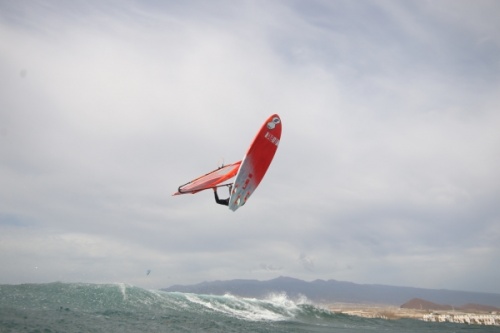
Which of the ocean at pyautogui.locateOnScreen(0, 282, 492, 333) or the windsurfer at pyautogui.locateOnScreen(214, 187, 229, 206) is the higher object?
the windsurfer at pyautogui.locateOnScreen(214, 187, 229, 206)

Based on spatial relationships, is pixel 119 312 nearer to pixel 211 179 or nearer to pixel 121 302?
pixel 121 302

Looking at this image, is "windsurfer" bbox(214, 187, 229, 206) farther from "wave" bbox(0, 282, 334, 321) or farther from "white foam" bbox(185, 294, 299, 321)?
"white foam" bbox(185, 294, 299, 321)

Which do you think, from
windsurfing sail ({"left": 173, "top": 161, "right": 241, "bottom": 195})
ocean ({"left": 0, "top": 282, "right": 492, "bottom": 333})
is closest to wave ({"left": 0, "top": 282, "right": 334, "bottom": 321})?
ocean ({"left": 0, "top": 282, "right": 492, "bottom": 333})

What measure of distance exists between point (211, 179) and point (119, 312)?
32.8 feet

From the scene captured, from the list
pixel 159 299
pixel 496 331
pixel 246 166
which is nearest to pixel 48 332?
pixel 246 166

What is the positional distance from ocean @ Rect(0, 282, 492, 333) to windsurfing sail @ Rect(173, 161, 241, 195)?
651cm

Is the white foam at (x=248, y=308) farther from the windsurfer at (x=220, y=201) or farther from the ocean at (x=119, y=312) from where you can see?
the windsurfer at (x=220, y=201)

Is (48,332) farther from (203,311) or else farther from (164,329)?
(203,311)

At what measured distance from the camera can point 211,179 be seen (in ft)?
49.8

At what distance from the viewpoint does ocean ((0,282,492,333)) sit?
15.6 meters

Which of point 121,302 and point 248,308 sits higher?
point 121,302

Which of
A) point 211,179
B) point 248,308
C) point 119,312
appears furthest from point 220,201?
point 248,308

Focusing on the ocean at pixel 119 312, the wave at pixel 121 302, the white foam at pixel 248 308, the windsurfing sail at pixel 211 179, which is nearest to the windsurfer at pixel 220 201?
the windsurfing sail at pixel 211 179

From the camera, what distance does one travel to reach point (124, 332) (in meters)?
15.0
